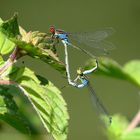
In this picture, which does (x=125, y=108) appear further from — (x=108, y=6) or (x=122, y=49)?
(x=108, y=6)

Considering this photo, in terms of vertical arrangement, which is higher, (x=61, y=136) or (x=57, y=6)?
(x=57, y=6)

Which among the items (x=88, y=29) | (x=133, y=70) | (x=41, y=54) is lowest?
(x=133, y=70)

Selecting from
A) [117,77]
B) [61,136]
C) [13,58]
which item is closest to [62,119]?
[61,136]

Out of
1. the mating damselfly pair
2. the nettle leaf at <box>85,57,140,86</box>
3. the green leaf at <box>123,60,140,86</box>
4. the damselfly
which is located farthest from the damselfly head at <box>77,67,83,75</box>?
the green leaf at <box>123,60,140,86</box>

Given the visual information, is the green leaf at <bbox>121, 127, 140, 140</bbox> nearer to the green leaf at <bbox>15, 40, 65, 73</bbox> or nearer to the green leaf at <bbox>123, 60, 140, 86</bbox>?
the green leaf at <bbox>123, 60, 140, 86</bbox>

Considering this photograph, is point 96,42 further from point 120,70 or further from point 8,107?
point 8,107

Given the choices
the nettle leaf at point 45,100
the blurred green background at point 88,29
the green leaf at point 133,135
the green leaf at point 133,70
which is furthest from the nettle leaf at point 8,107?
the blurred green background at point 88,29

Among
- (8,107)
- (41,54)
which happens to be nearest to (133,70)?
(8,107)
